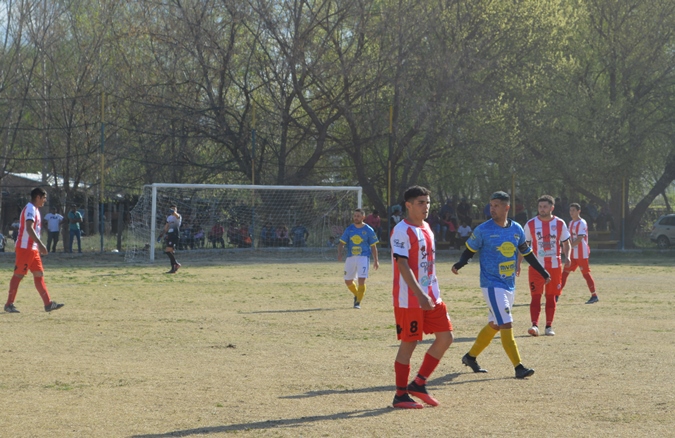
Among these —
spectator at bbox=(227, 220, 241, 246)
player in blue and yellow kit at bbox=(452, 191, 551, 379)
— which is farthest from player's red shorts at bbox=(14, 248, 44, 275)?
spectator at bbox=(227, 220, 241, 246)

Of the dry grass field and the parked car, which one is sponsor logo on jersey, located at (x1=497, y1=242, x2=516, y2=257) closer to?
the dry grass field

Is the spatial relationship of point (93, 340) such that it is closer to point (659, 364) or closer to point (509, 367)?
point (509, 367)

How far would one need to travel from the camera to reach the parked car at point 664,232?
40.0 meters

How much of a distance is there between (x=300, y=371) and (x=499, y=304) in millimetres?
2062

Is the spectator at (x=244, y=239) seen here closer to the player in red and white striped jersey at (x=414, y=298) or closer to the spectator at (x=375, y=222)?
the spectator at (x=375, y=222)

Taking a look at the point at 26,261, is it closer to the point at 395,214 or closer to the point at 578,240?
the point at 578,240

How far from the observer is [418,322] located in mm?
7402

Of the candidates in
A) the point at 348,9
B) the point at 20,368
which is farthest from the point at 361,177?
the point at 20,368

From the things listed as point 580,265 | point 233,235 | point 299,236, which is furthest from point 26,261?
point 299,236

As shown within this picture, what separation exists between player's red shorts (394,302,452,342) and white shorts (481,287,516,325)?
132 centimetres

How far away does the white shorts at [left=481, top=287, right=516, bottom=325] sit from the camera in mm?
8711

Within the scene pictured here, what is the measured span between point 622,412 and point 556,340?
420 centimetres

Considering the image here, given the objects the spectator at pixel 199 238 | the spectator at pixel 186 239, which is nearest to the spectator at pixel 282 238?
the spectator at pixel 199 238

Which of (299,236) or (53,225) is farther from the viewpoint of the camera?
(299,236)
